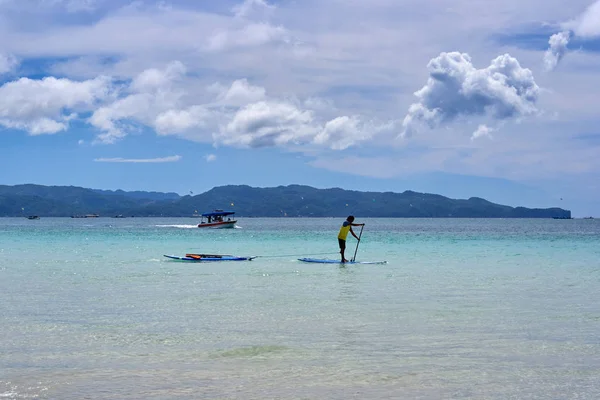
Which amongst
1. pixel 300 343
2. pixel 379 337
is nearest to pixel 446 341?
pixel 379 337

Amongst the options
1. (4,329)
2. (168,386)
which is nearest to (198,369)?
(168,386)

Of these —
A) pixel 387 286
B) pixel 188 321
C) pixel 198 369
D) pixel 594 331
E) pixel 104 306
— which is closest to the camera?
pixel 198 369

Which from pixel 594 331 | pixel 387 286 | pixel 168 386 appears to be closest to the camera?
pixel 168 386

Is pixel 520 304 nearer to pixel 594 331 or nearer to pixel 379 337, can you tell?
pixel 594 331

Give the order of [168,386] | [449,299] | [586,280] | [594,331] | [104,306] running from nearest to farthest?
1. [168,386]
2. [594,331]
3. [104,306]
4. [449,299]
5. [586,280]

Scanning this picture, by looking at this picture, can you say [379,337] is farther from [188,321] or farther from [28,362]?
[28,362]

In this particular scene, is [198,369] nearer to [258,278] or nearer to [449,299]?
[449,299]

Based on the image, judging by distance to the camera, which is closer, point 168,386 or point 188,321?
point 168,386

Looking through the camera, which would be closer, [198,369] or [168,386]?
[168,386]

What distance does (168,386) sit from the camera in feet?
38.2

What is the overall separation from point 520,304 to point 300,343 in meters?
9.94

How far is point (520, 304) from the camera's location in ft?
73.2

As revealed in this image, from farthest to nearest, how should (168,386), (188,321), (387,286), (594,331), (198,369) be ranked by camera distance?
(387,286) < (188,321) < (594,331) < (198,369) < (168,386)

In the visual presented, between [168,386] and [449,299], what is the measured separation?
1402 cm
